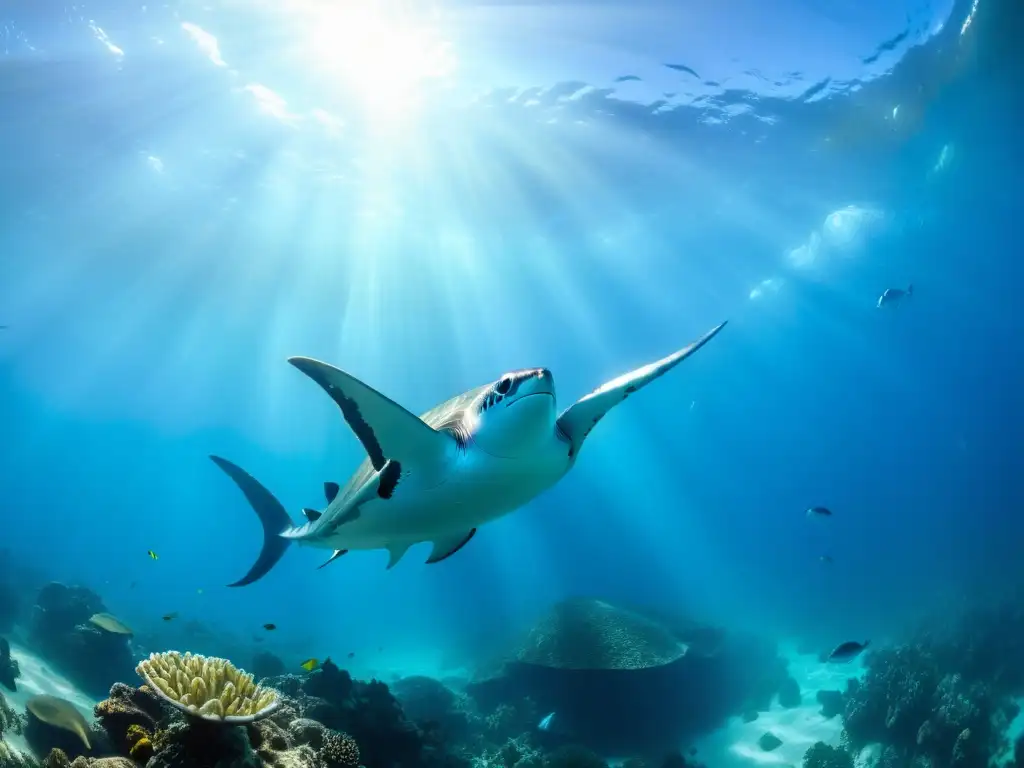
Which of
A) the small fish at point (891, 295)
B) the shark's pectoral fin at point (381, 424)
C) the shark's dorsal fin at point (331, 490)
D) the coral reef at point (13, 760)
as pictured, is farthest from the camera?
the small fish at point (891, 295)

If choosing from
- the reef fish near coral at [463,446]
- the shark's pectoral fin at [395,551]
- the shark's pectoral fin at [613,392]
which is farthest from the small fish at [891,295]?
the shark's pectoral fin at [395,551]

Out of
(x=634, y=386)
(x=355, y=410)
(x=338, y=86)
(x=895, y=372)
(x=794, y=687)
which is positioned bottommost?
(x=794, y=687)

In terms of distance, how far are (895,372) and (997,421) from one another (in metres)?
21.4

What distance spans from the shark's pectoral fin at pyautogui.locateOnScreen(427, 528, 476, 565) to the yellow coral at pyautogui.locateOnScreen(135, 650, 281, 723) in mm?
1511

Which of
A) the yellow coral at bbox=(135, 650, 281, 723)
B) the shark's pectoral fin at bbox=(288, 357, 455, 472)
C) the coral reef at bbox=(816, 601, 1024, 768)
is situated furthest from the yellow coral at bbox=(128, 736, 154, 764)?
the coral reef at bbox=(816, 601, 1024, 768)

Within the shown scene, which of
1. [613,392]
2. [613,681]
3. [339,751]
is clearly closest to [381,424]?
[613,392]

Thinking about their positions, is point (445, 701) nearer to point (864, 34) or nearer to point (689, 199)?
point (689, 199)

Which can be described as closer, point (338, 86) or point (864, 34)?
point (864, 34)

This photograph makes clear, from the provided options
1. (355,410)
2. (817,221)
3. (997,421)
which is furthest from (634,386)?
(997,421)

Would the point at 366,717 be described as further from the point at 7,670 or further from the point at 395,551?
the point at 7,670

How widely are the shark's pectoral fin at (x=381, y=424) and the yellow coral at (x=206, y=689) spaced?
6.18ft

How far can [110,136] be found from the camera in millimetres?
19984

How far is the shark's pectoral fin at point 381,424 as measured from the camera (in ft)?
8.80

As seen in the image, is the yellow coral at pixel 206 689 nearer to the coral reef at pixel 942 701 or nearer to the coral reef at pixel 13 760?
the coral reef at pixel 13 760
